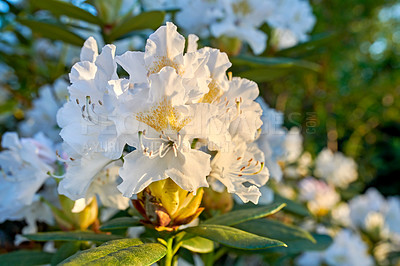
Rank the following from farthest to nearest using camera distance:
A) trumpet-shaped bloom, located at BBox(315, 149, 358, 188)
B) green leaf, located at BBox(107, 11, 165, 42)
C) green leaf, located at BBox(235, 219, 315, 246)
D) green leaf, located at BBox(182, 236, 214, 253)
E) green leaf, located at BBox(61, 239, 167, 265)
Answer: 1. trumpet-shaped bloom, located at BBox(315, 149, 358, 188)
2. green leaf, located at BBox(107, 11, 165, 42)
3. green leaf, located at BBox(235, 219, 315, 246)
4. green leaf, located at BBox(182, 236, 214, 253)
5. green leaf, located at BBox(61, 239, 167, 265)

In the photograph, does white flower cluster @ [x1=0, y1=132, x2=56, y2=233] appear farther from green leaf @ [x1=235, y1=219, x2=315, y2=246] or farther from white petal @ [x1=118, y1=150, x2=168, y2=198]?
green leaf @ [x1=235, y1=219, x2=315, y2=246]

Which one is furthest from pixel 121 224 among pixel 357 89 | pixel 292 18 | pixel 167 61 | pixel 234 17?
pixel 357 89

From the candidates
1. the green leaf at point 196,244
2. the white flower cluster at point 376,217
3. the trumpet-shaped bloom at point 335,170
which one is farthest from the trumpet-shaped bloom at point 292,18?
the trumpet-shaped bloom at point 335,170

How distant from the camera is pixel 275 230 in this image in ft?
2.68

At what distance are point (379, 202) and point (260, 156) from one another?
5.53ft

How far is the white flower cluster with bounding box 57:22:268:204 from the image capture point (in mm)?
545

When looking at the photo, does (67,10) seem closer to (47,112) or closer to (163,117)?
(47,112)

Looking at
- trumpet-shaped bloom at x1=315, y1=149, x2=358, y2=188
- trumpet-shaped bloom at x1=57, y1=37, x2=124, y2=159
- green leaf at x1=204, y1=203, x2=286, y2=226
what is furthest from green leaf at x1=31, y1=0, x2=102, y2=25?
trumpet-shaped bloom at x1=315, y1=149, x2=358, y2=188

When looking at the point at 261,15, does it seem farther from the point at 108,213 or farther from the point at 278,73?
the point at 108,213

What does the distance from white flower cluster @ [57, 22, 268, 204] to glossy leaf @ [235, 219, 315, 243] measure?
204 mm

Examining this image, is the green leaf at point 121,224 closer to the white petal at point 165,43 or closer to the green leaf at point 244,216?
the green leaf at point 244,216

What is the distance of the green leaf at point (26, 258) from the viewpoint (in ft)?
2.48

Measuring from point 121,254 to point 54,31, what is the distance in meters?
0.80

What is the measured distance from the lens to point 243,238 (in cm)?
57
